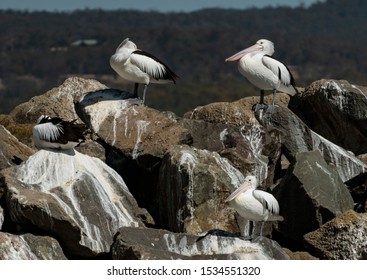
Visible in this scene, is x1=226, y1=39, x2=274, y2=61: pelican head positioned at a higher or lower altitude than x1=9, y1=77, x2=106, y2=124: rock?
higher

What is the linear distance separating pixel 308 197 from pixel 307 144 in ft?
6.92

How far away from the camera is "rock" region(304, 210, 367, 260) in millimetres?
13617

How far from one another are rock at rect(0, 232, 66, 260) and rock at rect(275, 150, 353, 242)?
3.23 metres

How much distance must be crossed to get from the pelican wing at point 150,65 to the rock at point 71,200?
244 cm

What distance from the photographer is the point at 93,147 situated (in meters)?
15.9

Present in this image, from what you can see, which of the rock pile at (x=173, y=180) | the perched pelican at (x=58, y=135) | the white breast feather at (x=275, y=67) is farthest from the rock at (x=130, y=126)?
the white breast feather at (x=275, y=67)

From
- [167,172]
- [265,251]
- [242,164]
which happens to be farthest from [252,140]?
[265,251]

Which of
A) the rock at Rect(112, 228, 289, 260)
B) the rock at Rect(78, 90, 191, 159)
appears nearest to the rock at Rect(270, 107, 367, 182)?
the rock at Rect(78, 90, 191, 159)

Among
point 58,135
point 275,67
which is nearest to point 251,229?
point 58,135

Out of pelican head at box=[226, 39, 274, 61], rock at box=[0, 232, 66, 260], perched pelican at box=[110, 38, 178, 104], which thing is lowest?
rock at box=[0, 232, 66, 260]

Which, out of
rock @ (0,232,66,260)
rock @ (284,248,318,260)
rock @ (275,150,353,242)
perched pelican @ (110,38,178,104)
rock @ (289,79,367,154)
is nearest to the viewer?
rock @ (0,232,66,260)

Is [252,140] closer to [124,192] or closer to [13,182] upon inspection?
[124,192]

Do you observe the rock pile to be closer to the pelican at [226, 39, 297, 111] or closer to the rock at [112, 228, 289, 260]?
the rock at [112, 228, 289, 260]

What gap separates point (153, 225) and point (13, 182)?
203 centimetres
